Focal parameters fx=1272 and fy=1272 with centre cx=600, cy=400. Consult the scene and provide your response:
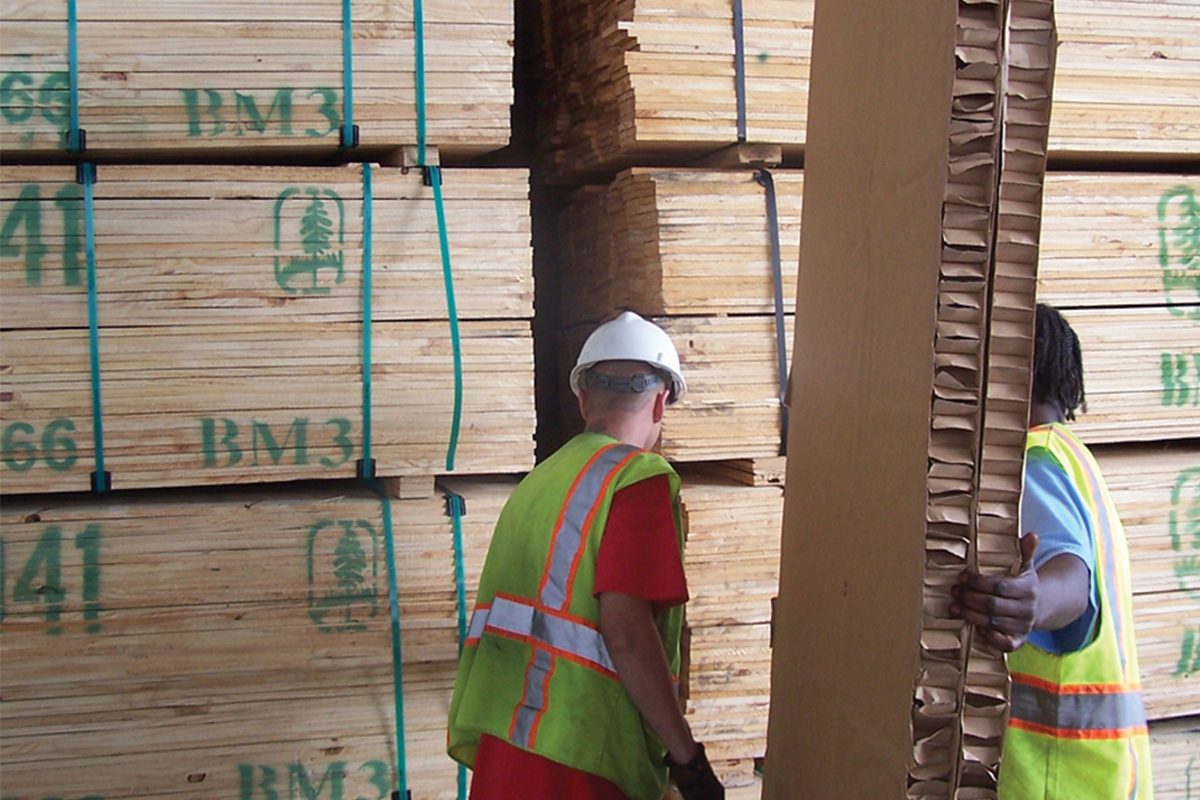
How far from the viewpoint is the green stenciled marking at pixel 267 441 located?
3.54m

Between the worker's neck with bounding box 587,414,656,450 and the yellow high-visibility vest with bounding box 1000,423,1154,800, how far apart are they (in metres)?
0.99

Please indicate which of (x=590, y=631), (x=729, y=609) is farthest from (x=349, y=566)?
(x=729, y=609)

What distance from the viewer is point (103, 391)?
11.4 ft

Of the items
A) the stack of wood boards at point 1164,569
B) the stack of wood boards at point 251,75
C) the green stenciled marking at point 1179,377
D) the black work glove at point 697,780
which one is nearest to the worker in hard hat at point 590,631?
the black work glove at point 697,780

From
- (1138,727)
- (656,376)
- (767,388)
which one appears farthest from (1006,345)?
(767,388)

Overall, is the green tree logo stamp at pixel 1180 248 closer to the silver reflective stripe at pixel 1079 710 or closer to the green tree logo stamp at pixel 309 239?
the silver reflective stripe at pixel 1079 710

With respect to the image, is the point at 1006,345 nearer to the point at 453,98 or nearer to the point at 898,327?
the point at 898,327

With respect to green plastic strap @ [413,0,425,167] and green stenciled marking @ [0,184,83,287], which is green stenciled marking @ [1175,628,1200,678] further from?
green stenciled marking @ [0,184,83,287]

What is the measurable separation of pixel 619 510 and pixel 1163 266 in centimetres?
212

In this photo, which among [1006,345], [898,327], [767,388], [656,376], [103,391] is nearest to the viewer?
[1006,345]

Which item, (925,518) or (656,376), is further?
(656,376)

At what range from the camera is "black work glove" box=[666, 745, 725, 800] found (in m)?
2.81

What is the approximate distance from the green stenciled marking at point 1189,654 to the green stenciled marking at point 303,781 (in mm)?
2456

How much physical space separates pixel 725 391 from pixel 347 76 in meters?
1.41
